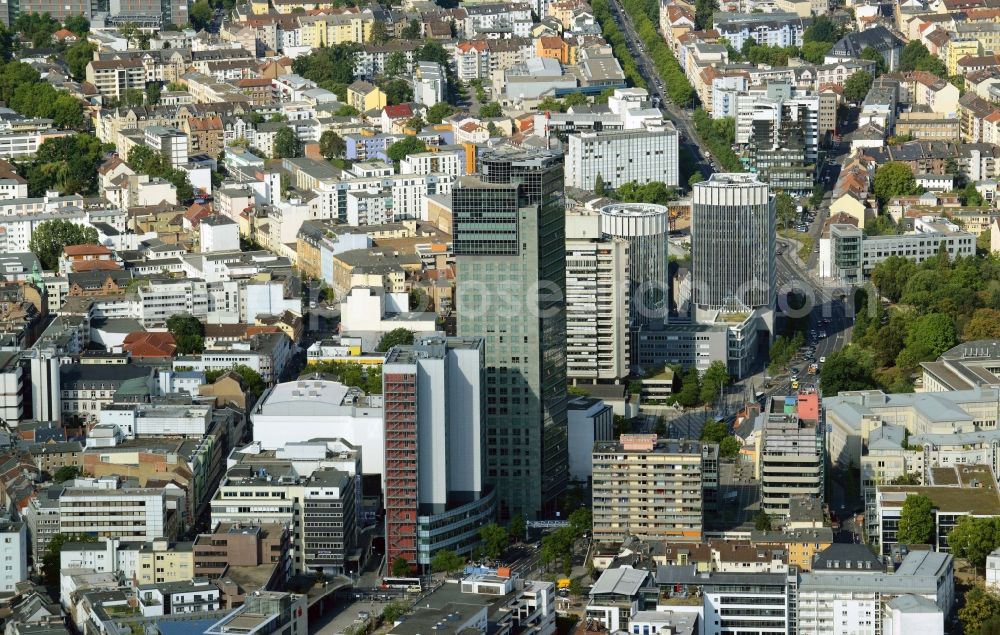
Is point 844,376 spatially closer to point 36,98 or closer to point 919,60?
point 919,60

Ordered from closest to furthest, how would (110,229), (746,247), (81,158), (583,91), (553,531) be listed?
(553,531), (746,247), (110,229), (81,158), (583,91)

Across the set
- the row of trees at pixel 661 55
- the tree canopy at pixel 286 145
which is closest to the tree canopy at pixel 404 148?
the tree canopy at pixel 286 145

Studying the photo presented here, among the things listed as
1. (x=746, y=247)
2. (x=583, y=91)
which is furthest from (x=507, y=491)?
(x=583, y=91)

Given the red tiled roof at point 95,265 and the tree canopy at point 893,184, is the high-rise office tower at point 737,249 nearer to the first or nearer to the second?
Answer: the tree canopy at point 893,184

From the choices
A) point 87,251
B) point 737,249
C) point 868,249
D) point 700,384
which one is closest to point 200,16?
point 87,251

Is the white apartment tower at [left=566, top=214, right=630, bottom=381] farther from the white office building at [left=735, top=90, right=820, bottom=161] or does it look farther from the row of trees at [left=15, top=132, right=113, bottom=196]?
the row of trees at [left=15, top=132, right=113, bottom=196]

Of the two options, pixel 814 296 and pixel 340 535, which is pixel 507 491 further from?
pixel 814 296
